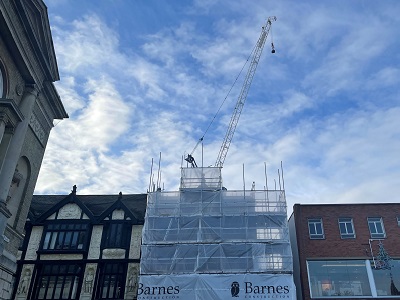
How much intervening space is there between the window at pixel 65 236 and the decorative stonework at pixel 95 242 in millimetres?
539

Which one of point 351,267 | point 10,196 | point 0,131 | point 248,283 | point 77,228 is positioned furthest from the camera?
point 77,228

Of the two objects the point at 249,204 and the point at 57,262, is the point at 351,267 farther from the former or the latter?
the point at 57,262

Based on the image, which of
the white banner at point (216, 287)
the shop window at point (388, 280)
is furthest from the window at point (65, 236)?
the shop window at point (388, 280)

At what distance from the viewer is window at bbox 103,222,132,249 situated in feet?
98.2

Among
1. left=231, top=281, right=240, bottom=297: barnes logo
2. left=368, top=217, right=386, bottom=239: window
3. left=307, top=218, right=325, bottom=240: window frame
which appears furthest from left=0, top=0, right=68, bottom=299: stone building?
left=368, top=217, right=386, bottom=239: window

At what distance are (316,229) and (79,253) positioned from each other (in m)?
18.1

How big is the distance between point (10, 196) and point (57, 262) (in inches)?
499

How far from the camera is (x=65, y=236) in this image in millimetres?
30312

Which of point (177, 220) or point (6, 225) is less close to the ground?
point (177, 220)

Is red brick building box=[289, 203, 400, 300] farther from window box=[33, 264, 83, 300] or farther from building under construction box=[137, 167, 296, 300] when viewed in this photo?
window box=[33, 264, 83, 300]

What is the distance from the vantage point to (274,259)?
2742 cm

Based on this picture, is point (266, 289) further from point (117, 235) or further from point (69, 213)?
point (69, 213)

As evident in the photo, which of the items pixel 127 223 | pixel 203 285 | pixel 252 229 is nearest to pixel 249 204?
pixel 252 229

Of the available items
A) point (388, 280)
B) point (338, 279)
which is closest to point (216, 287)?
point (338, 279)
